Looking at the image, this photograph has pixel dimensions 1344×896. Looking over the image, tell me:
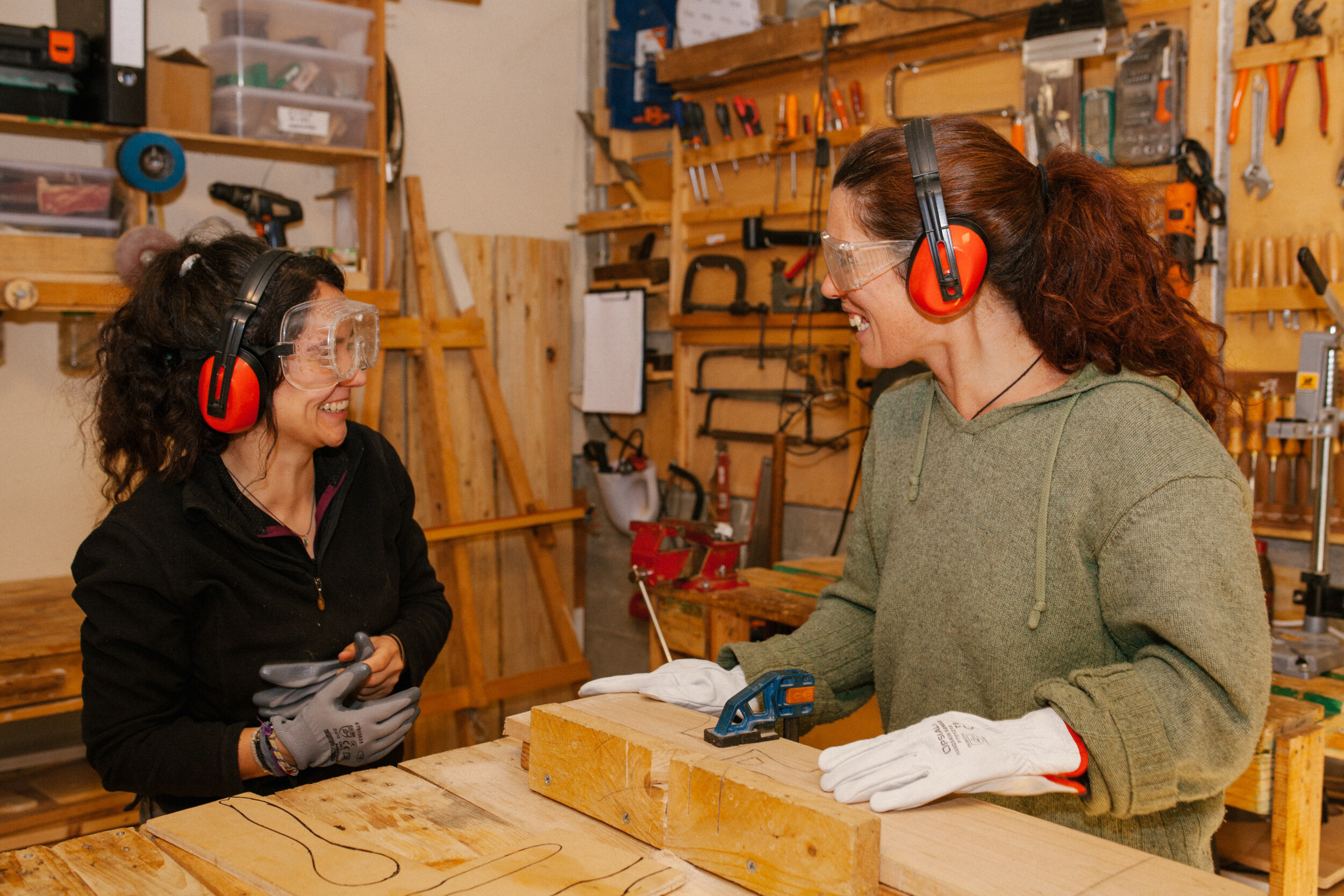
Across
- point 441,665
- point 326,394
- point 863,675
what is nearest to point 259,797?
point 326,394

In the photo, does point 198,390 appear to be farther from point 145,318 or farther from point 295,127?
point 295,127

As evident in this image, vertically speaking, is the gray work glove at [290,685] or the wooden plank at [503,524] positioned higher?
the gray work glove at [290,685]

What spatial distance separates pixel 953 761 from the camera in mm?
1146

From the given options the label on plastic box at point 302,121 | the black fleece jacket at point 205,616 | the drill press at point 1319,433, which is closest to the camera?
the black fleece jacket at point 205,616

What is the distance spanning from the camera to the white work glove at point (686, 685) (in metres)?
1.54

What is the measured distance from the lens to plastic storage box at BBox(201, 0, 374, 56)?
3.39 m

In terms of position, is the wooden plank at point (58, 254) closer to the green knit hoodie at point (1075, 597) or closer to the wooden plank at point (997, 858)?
the green knit hoodie at point (1075, 597)

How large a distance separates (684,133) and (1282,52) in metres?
2.14

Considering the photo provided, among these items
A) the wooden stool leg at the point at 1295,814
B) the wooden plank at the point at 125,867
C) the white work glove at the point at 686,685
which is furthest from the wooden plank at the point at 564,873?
the wooden stool leg at the point at 1295,814

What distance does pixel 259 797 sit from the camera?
1.31m

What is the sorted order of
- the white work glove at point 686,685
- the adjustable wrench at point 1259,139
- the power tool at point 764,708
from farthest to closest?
the adjustable wrench at point 1259,139 → the white work glove at point 686,685 → the power tool at point 764,708

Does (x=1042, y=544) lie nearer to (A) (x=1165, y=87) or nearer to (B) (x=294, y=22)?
(A) (x=1165, y=87)

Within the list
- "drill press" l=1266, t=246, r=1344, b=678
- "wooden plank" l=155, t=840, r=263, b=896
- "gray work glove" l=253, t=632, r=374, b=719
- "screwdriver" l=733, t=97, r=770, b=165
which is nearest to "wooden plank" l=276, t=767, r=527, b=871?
"wooden plank" l=155, t=840, r=263, b=896

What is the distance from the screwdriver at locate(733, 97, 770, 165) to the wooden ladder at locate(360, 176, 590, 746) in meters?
1.32
